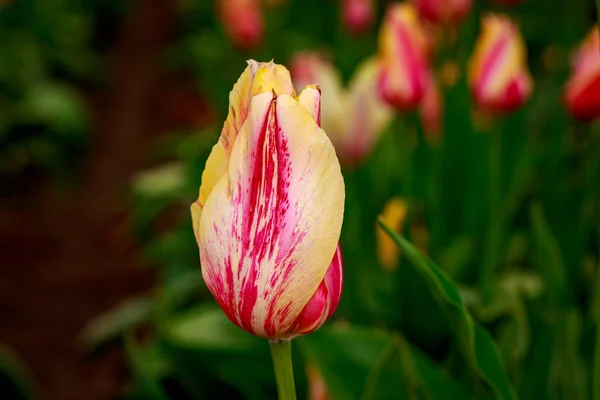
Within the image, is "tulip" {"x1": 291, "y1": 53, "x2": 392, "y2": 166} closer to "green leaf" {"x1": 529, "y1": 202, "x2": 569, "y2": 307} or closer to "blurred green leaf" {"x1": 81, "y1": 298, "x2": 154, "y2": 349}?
"green leaf" {"x1": 529, "y1": 202, "x2": 569, "y2": 307}

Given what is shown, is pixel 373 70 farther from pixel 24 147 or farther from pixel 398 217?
pixel 24 147

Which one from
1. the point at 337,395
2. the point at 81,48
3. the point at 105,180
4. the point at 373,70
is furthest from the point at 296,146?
the point at 81,48

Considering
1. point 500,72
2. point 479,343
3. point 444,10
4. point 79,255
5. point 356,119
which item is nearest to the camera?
point 479,343

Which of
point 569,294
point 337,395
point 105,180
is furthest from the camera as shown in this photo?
point 105,180

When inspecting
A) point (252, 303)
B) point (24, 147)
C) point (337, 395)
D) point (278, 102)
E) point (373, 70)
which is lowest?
point (337, 395)

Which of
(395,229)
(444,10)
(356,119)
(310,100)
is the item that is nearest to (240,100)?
(310,100)

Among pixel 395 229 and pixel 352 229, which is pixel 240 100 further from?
pixel 352 229

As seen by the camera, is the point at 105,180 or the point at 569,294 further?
the point at 105,180
